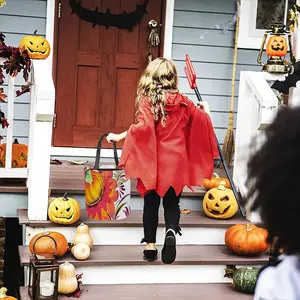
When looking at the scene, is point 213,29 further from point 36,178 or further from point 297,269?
point 297,269

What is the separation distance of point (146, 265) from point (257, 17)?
3.52m

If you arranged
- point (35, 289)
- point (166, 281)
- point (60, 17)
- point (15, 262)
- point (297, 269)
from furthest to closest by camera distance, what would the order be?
point (60, 17), point (15, 262), point (166, 281), point (35, 289), point (297, 269)

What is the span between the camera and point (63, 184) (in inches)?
217

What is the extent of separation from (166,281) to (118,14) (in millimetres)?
3210

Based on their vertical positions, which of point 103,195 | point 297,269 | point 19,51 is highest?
point 19,51

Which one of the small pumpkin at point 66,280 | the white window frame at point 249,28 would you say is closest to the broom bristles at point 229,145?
the white window frame at point 249,28

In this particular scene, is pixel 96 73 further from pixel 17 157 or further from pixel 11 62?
pixel 11 62

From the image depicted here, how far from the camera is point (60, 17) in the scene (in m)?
6.88

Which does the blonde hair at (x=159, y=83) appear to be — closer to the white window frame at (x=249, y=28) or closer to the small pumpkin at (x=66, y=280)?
the small pumpkin at (x=66, y=280)

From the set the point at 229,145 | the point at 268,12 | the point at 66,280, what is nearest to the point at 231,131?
the point at 229,145

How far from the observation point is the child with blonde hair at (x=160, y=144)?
4539 mm

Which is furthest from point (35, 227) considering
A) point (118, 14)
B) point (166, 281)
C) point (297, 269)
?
point (297, 269)

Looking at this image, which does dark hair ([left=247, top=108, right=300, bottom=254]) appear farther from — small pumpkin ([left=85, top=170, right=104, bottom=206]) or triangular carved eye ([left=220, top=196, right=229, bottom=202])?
triangular carved eye ([left=220, top=196, right=229, bottom=202])

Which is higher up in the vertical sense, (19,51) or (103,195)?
(19,51)
